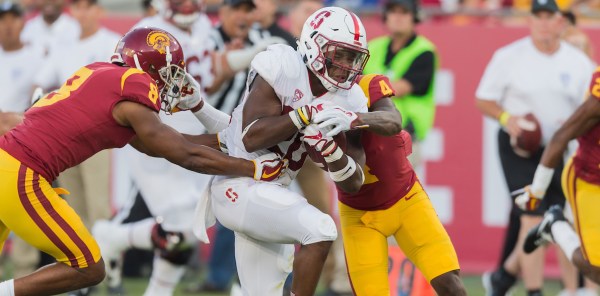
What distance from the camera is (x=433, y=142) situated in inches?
391

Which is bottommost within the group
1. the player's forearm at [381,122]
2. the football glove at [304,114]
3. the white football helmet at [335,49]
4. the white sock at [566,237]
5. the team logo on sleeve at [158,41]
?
the white sock at [566,237]

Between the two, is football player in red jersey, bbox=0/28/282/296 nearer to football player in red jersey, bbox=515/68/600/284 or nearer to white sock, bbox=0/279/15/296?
white sock, bbox=0/279/15/296

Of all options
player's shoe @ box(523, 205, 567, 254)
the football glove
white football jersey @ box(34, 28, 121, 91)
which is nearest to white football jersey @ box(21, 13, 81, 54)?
white football jersey @ box(34, 28, 121, 91)

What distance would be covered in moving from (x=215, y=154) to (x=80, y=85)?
2.31 ft

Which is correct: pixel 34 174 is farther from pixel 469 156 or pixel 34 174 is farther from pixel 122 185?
pixel 469 156

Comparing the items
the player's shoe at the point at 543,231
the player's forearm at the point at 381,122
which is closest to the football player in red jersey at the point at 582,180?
the player's shoe at the point at 543,231

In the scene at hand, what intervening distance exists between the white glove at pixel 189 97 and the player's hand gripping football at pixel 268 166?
0.57m

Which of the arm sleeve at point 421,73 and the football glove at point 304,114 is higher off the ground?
the football glove at point 304,114

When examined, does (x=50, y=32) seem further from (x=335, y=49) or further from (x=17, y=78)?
(x=335, y=49)

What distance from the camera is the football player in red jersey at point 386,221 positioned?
239 inches

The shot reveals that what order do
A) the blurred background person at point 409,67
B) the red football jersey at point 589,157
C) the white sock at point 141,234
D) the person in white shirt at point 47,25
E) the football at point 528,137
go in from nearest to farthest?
the red football jersey at point 589,157 → the white sock at point 141,234 → the football at point 528,137 → the blurred background person at point 409,67 → the person in white shirt at point 47,25

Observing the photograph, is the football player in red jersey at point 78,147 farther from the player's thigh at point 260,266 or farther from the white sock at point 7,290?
the player's thigh at point 260,266

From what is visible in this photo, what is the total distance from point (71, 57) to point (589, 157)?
400 cm

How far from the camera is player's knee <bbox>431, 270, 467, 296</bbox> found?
603 cm
